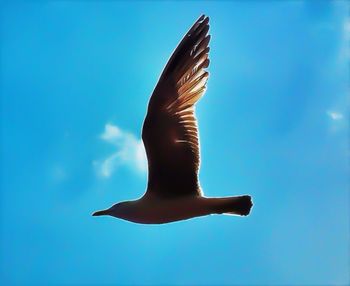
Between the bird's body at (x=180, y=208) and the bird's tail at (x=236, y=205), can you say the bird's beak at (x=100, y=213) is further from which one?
the bird's tail at (x=236, y=205)

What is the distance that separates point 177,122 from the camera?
5.97 metres

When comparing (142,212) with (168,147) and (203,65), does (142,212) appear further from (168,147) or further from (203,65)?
(203,65)

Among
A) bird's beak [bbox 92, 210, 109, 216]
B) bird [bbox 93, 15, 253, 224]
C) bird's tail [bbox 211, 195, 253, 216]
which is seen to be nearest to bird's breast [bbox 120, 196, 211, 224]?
bird [bbox 93, 15, 253, 224]

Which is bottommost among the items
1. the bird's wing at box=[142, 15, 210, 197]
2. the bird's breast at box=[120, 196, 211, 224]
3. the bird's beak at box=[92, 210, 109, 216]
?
the bird's breast at box=[120, 196, 211, 224]

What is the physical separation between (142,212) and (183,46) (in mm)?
1892

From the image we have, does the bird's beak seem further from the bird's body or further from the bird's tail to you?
the bird's tail

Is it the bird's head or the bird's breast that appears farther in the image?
the bird's head

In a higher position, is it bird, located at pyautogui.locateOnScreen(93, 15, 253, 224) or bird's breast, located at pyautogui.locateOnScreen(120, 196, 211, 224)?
bird, located at pyautogui.locateOnScreen(93, 15, 253, 224)

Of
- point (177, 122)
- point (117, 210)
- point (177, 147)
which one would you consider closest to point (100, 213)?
point (117, 210)

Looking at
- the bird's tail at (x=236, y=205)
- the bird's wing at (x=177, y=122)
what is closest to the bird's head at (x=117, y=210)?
the bird's wing at (x=177, y=122)

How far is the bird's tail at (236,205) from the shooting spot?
560cm

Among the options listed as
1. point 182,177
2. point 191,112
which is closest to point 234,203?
point 182,177

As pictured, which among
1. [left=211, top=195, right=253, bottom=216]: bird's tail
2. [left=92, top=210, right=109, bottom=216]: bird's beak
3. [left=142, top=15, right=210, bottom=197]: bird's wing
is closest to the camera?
[left=211, top=195, right=253, bottom=216]: bird's tail

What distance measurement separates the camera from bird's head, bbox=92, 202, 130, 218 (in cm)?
590
